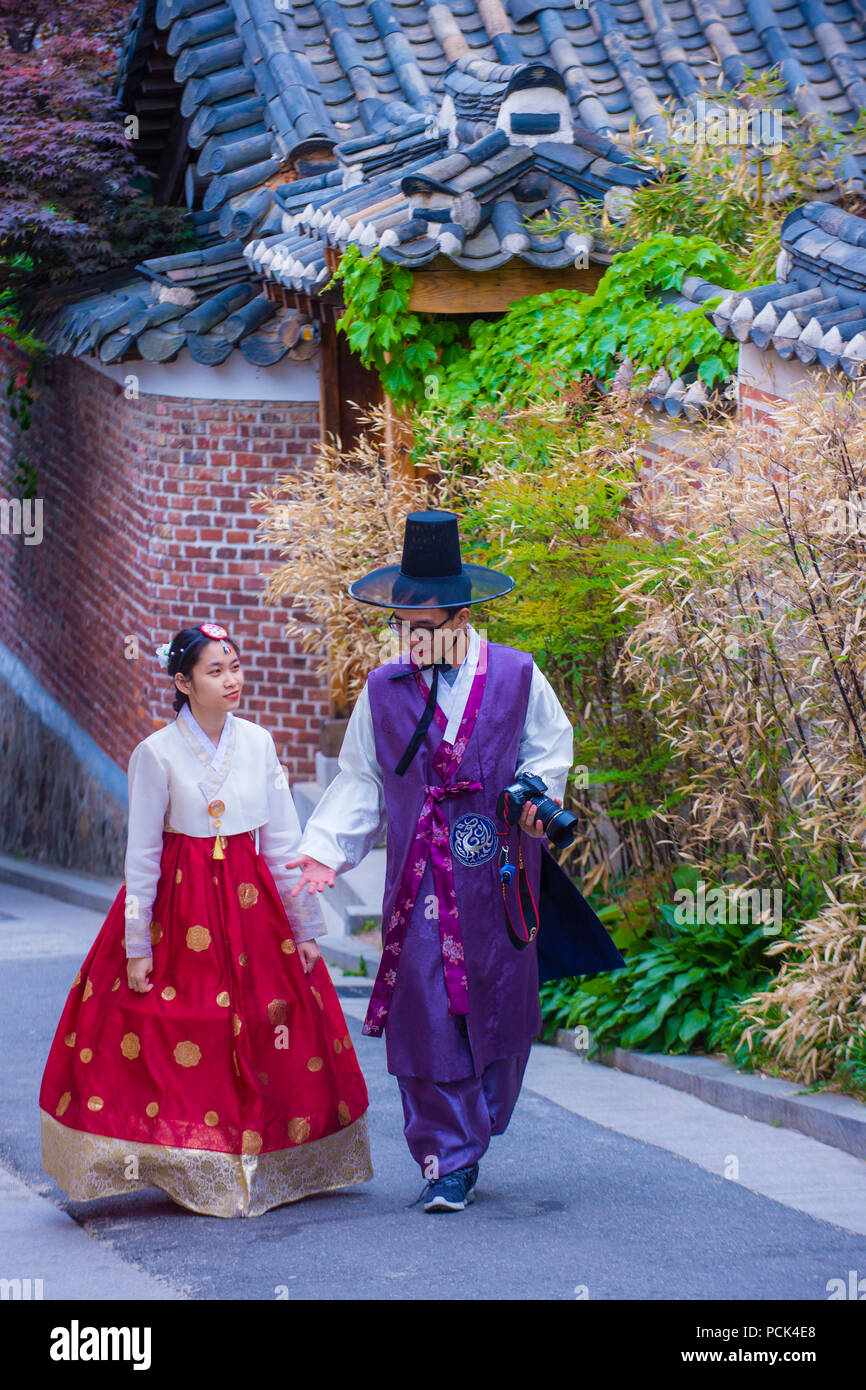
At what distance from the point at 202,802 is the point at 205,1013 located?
583 millimetres

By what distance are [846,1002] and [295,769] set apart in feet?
19.4

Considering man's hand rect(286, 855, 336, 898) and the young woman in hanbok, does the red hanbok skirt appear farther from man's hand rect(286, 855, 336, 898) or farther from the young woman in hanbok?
man's hand rect(286, 855, 336, 898)

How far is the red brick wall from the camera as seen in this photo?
10945 mm

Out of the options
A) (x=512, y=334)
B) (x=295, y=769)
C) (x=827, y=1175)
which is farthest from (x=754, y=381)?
(x=295, y=769)

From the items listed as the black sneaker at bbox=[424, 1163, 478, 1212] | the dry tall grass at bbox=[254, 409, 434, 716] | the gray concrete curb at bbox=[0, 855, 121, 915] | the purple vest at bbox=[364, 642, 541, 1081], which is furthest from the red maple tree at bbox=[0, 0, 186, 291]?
the black sneaker at bbox=[424, 1163, 478, 1212]

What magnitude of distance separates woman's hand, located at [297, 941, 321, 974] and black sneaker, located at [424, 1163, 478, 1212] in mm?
691

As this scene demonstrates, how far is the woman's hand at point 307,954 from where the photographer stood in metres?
4.87

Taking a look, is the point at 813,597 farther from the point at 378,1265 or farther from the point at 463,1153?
the point at 378,1265

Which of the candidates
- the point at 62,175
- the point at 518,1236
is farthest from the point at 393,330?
the point at 518,1236

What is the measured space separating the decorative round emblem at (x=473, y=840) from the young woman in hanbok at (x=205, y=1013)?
20.2 inches

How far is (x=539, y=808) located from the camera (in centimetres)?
455

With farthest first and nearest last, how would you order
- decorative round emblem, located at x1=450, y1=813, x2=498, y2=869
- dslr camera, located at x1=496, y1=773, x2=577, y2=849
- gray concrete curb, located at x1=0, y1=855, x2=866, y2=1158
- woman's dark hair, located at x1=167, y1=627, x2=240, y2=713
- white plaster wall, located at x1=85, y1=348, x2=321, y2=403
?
white plaster wall, located at x1=85, y1=348, x2=321, y2=403, gray concrete curb, located at x1=0, y1=855, x2=866, y2=1158, woman's dark hair, located at x1=167, y1=627, x2=240, y2=713, decorative round emblem, located at x1=450, y1=813, x2=498, y2=869, dslr camera, located at x1=496, y1=773, x2=577, y2=849

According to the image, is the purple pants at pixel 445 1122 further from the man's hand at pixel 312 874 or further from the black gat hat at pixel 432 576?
the black gat hat at pixel 432 576

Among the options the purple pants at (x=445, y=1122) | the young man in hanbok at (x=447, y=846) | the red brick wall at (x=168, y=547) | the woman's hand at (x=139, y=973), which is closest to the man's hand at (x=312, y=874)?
the young man in hanbok at (x=447, y=846)
